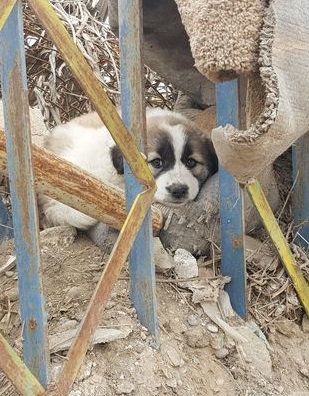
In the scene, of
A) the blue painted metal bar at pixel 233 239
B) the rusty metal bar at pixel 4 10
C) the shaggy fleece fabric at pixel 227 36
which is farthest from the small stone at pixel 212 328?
the rusty metal bar at pixel 4 10

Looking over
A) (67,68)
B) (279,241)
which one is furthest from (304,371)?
(67,68)

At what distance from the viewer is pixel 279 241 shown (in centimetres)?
229

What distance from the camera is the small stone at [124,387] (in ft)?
5.72

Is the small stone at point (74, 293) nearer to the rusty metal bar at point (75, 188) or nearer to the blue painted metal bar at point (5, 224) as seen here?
the rusty metal bar at point (75, 188)

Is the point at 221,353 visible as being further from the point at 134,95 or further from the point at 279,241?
the point at 134,95

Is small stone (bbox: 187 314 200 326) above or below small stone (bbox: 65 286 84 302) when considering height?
below

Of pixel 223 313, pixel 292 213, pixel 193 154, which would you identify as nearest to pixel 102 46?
pixel 193 154

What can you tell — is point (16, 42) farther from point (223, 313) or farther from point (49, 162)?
point (223, 313)

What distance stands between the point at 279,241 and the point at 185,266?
33cm

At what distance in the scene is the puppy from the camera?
2.57 m

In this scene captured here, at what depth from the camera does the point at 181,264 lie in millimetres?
2199

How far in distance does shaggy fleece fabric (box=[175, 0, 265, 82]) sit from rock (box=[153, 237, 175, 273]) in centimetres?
85

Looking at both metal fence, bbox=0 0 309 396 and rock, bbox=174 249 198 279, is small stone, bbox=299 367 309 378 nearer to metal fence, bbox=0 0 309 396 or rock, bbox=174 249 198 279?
metal fence, bbox=0 0 309 396

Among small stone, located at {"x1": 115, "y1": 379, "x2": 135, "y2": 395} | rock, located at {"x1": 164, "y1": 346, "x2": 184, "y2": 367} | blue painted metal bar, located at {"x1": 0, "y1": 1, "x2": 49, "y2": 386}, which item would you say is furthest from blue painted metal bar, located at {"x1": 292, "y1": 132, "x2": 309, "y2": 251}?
blue painted metal bar, located at {"x1": 0, "y1": 1, "x2": 49, "y2": 386}
